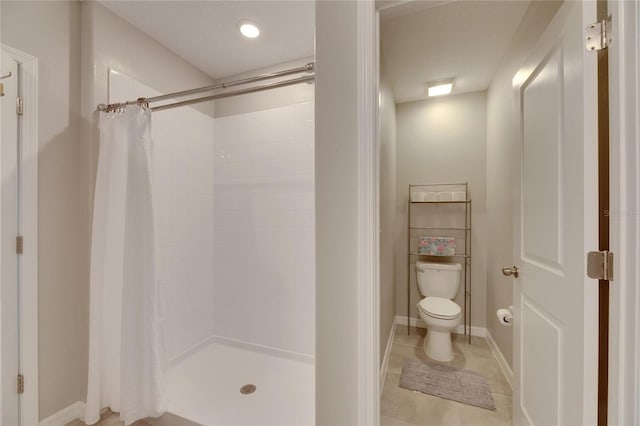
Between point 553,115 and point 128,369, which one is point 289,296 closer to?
point 128,369

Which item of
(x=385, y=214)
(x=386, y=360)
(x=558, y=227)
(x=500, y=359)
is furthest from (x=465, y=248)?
(x=558, y=227)

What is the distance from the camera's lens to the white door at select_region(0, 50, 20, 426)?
1.31 m

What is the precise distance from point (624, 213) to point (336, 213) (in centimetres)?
87

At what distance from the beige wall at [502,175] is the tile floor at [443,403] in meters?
0.19

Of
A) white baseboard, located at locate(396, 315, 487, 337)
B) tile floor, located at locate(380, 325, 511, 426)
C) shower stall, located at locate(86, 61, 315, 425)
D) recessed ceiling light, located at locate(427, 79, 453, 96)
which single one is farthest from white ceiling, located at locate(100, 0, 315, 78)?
white baseboard, located at locate(396, 315, 487, 337)

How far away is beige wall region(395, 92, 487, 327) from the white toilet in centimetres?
24

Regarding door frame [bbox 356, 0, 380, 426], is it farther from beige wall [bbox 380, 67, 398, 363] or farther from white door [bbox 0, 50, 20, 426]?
white door [bbox 0, 50, 20, 426]

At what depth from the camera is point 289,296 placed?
2215mm

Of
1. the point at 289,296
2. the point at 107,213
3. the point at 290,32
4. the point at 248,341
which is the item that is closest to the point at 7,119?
the point at 107,213

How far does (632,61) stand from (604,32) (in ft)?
0.57

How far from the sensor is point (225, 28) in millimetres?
1816

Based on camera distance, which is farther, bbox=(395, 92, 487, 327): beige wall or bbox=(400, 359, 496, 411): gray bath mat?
bbox=(395, 92, 487, 327): beige wall

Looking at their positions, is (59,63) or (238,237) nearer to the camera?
(59,63)

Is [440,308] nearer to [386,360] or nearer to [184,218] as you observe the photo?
[386,360]
